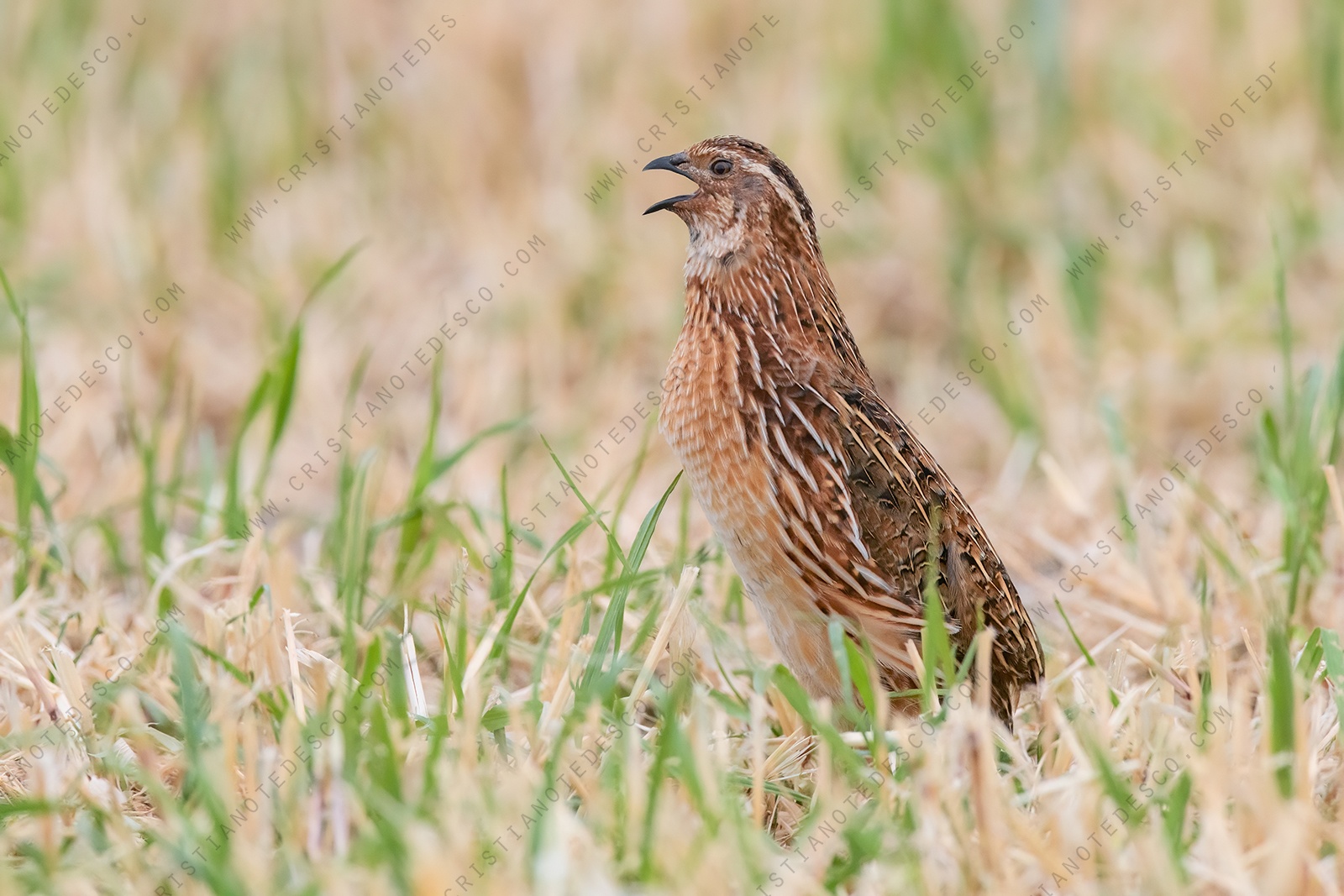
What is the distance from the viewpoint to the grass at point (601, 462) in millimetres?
2980

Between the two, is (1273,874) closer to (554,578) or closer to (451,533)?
(554,578)

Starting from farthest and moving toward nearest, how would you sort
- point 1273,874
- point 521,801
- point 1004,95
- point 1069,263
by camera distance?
point 1004,95 < point 1069,263 < point 521,801 < point 1273,874

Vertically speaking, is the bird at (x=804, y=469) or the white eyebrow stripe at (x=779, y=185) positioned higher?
the white eyebrow stripe at (x=779, y=185)

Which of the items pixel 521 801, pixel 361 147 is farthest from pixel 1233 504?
pixel 361 147

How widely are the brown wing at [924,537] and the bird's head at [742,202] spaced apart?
1.41 feet

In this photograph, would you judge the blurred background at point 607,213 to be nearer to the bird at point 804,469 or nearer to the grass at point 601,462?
the grass at point 601,462

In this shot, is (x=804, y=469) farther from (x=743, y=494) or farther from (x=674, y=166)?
(x=674, y=166)

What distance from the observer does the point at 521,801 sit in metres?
2.94

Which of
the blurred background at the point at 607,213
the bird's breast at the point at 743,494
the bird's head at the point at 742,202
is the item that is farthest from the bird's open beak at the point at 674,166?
the blurred background at the point at 607,213

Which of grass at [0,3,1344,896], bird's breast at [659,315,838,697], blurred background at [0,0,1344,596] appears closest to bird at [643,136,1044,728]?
bird's breast at [659,315,838,697]

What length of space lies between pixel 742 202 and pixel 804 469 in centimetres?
71

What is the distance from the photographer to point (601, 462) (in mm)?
5898

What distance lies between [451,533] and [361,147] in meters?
3.98

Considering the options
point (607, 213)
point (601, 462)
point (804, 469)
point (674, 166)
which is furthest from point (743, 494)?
point (607, 213)
